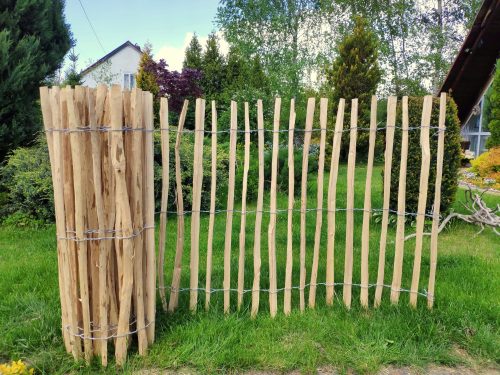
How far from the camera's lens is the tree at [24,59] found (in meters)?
6.48

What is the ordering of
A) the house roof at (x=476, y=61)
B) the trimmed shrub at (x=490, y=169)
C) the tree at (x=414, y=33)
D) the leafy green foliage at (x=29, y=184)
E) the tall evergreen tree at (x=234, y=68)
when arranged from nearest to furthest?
the leafy green foliage at (x=29, y=184) → the trimmed shrub at (x=490, y=169) → the house roof at (x=476, y=61) → the tall evergreen tree at (x=234, y=68) → the tree at (x=414, y=33)

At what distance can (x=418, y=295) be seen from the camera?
340 centimetres

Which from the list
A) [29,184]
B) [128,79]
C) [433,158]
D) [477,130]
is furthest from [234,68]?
Result: [433,158]

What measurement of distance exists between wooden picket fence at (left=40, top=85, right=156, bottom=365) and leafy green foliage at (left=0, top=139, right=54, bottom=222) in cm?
383

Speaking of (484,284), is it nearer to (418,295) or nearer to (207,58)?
(418,295)

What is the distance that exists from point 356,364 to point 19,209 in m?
5.80

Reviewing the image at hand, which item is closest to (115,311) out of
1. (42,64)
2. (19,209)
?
(19,209)

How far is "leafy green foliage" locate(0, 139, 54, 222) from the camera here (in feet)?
19.9

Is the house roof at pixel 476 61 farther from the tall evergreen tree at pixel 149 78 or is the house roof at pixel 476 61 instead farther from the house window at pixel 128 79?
the house window at pixel 128 79

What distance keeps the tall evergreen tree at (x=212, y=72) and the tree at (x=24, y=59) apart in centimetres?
959

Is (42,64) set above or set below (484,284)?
above

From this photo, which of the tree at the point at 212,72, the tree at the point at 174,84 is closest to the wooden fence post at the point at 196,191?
the tree at the point at 174,84

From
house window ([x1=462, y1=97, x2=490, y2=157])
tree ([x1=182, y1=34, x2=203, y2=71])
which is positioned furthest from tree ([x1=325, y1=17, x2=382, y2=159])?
tree ([x1=182, y1=34, x2=203, y2=71])

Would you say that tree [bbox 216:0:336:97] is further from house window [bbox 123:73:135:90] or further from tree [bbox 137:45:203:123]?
house window [bbox 123:73:135:90]
